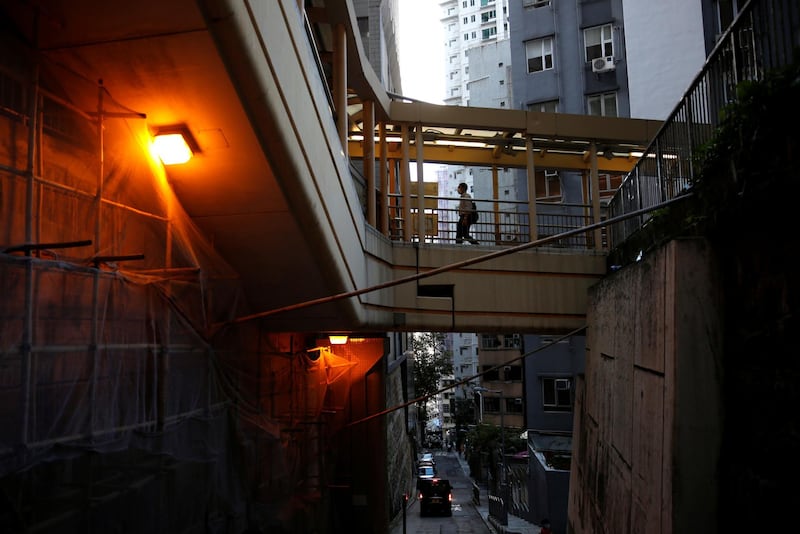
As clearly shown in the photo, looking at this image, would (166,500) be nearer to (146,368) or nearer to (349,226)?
(146,368)

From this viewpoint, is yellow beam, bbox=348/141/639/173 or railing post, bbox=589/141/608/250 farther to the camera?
yellow beam, bbox=348/141/639/173

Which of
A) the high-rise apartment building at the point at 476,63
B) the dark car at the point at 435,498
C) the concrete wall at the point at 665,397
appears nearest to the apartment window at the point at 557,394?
the dark car at the point at 435,498

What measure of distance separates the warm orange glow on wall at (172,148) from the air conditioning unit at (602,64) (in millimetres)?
25669

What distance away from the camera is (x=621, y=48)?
2789 cm

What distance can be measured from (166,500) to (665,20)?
23268 mm

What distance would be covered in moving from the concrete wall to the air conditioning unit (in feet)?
75.3

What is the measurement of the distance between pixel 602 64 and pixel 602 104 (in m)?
1.84

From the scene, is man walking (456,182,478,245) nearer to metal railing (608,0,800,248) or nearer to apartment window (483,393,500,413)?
metal railing (608,0,800,248)

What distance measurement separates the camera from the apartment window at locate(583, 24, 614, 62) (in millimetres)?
28391

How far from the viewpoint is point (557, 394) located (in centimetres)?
2745

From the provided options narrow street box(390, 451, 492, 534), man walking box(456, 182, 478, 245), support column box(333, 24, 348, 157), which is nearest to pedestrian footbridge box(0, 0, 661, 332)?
support column box(333, 24, 348, 157)

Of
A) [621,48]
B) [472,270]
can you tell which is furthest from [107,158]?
[621,48]

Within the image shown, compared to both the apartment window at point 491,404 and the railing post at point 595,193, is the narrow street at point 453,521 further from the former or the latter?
the railing post at point 595,193

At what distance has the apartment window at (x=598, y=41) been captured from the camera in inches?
1118
